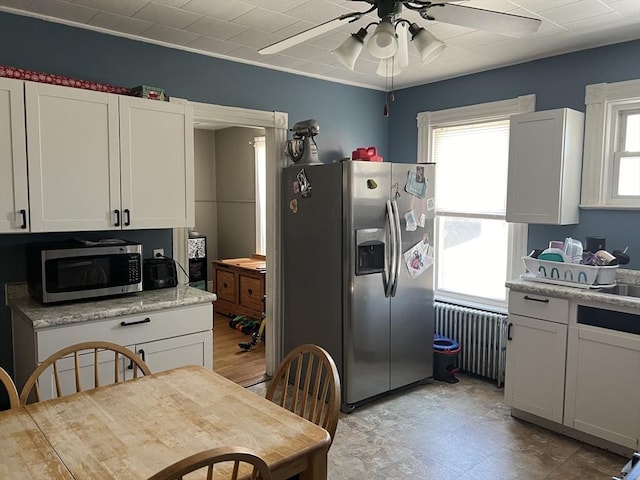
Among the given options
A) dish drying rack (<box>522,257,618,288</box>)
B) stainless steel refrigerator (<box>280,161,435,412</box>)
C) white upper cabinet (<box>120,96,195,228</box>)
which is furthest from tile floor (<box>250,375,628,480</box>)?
white upper cabinet (<box>120,96,195,228</box>)

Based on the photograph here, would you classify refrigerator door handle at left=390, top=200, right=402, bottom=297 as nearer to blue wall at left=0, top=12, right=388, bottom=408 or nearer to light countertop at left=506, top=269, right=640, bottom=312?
light countertop at left=506, top=269, right=640, bottom=312

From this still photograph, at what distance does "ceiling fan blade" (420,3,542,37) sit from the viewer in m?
1.75

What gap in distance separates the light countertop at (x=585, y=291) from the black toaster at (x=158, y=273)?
2.19m

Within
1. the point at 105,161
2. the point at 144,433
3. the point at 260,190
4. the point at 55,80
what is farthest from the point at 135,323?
the point at 260,190

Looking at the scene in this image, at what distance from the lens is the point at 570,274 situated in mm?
3043

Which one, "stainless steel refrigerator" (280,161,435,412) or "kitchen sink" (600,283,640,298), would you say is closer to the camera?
"kitchen sink" (600,283,640,298)

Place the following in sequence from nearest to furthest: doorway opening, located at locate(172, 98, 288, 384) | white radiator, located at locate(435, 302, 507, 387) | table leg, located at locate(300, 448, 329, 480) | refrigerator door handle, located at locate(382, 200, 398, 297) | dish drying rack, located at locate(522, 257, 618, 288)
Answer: table leg, located at locate(300, 448, 329, 480)
dish drying rack, located at locate(522, 257, 618, 288)
refrigerator door handle, located at locate(382, 200, 398, 297)
doorway opening, located at locate(172, 98, 288, 384)
white radiator, located at locate(435, 302, 507, 387)

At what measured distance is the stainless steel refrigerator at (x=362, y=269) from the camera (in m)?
3.31

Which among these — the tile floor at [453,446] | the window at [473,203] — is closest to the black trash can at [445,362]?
the tile floor at [453,446]

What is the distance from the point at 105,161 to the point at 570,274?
2.85m

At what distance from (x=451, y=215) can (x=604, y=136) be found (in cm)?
135

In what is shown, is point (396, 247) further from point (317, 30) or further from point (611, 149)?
point (317, 30)

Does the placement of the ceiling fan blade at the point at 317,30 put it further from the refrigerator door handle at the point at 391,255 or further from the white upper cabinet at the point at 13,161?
the refrigerator door handle at the point at 391,255

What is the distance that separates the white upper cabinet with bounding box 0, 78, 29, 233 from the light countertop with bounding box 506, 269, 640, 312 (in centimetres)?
288
